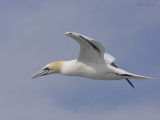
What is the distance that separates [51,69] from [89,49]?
254cm

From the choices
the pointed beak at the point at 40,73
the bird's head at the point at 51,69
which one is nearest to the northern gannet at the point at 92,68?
the bird's head at the point at 51,69

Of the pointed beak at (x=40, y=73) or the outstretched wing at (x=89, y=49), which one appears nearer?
the outstretched wing at (x=89, y=49)

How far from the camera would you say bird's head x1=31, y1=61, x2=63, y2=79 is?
776 inches

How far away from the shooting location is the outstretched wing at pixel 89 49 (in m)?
16.8

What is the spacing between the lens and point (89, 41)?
677 inches

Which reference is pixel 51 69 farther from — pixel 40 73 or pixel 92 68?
pixel 92 68

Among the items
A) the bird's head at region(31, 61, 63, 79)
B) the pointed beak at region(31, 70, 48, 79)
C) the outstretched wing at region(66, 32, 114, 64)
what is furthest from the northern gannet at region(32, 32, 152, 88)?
the pointed beak at region(31, 70, 48, 79)

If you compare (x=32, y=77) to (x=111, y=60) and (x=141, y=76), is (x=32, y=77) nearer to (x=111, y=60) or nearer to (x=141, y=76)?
(x=111, y=60)

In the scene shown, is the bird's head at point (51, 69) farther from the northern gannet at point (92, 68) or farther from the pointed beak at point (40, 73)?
the northern gannet at point (92, 68)

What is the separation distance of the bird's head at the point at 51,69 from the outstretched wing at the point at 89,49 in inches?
47.3

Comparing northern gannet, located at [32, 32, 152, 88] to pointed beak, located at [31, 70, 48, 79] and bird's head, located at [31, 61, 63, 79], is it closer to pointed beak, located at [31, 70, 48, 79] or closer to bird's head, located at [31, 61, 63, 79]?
bird's head, located at [31, 61, 63, 79]

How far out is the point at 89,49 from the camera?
18.1 m

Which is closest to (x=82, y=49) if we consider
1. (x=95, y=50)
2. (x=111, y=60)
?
(x=95, y=50)

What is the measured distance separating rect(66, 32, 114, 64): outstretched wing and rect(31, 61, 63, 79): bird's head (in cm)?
120
